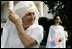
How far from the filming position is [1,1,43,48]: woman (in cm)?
83

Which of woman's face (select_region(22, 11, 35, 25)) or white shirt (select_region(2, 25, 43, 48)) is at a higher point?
woman's face (select_region(22, 11, 35, 25))

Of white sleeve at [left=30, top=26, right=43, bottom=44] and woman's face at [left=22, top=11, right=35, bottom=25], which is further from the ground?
woman's face at [left=22, top=11, right=35, bottom=25]

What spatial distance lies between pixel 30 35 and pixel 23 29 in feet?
0.13

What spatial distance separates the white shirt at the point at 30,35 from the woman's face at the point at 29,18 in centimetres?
3

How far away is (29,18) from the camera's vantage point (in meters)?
0.88

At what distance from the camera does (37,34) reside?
0.88m

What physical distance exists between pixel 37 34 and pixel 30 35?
0.10 feet

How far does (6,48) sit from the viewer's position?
2.93 ft

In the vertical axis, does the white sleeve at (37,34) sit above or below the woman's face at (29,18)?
below

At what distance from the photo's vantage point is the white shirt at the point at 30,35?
87 cm

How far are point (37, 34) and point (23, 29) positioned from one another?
2.6 inches

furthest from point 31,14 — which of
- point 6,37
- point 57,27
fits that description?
point 57,27

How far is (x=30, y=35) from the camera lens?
0.87 m

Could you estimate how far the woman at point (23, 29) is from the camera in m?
0.83
